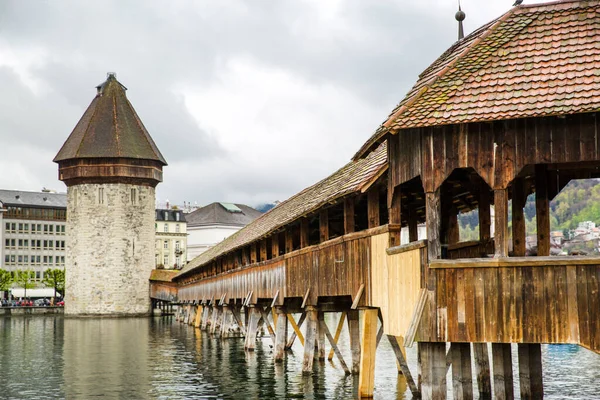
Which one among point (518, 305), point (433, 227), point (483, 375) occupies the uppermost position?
point (433, 227)

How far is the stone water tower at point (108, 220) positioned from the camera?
64.9 m

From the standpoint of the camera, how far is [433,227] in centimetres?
1140

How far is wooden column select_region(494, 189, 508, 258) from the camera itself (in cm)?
1100

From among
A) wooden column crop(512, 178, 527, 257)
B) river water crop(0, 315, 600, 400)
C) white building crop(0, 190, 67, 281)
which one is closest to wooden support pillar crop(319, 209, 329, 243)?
river water crop(0, 315, 600, 400)

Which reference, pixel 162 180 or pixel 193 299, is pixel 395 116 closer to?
pixel 193 299

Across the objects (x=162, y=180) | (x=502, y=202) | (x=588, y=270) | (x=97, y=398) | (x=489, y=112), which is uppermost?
(x=162, y=180)

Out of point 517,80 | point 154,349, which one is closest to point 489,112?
point 517,80

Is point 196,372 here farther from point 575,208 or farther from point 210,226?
point 210,226

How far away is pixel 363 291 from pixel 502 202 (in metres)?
4.76

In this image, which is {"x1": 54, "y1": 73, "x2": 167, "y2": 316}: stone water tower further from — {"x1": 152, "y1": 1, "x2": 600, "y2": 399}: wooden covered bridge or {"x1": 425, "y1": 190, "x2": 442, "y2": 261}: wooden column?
{"x1": 425, "y1": 190, "x2": 442, "y2": 261}: wooden column

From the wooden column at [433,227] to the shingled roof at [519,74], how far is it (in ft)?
3.12

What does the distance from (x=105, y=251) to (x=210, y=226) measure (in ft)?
143

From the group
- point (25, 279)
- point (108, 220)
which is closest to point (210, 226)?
point (25, 279)

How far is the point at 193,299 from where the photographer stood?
161 feet
